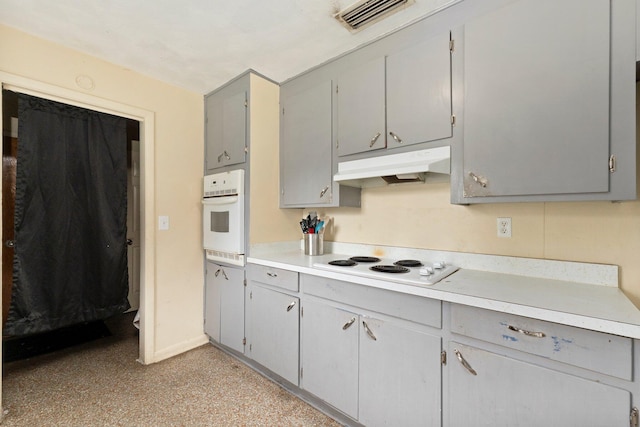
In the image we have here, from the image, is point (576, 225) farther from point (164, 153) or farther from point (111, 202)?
point (111, 202)

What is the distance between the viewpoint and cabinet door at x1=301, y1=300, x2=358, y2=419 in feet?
5.19

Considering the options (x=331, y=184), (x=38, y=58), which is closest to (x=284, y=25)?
(x=331, y=184)

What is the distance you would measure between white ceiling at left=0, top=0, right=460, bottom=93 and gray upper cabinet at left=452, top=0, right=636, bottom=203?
1.39 feet

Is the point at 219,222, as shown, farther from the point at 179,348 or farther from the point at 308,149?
the point at 179,348

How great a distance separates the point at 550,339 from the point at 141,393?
2378 mm

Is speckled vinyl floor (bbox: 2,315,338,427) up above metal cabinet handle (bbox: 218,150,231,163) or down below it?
below

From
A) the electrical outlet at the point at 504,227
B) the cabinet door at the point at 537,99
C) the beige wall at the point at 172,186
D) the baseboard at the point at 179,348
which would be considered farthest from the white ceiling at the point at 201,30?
the baseboard at the point at 179,348

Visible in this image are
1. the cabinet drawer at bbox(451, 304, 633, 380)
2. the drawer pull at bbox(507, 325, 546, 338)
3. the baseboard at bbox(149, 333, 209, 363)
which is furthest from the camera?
the baseboard at bbox(149, 333, 209, 363)

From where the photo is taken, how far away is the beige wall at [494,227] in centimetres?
135

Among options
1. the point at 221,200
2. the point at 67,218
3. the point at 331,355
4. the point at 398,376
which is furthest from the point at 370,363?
the point at 67,218

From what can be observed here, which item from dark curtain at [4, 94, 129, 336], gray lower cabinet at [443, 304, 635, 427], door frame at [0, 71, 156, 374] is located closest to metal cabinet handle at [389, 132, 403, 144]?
gray lower cabinet at [443, 304, 635, 427]

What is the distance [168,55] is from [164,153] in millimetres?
765

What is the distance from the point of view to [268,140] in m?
2.40

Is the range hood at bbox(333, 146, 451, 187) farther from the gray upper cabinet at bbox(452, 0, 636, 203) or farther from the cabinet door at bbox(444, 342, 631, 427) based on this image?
the cabinet door at bbox(444, 342, 631, 427)
